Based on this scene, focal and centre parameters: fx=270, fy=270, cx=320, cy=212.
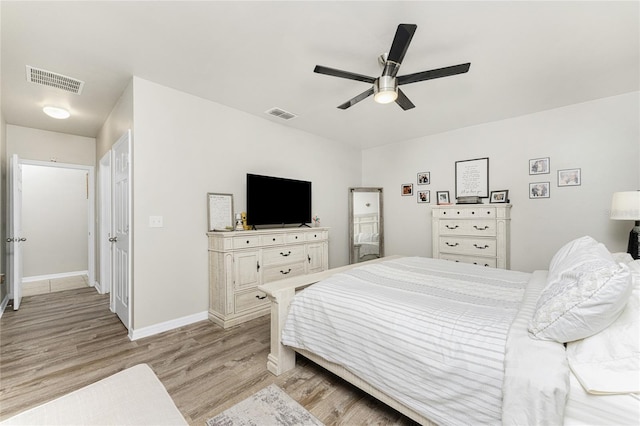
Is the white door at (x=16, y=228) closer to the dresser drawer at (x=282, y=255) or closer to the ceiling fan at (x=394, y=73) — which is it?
the dresser drawer at (x=282, y=255)

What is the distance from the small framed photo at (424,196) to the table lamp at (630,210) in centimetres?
214

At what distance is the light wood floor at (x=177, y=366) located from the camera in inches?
66.5

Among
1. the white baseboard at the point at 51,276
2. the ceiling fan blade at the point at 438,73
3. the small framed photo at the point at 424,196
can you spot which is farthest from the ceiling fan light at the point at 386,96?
the white baseboard at the point at 51,276

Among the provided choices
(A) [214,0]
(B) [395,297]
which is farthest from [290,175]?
(B) [395,297]

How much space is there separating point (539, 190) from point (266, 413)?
4.04 m

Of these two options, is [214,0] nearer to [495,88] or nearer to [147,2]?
[147,2]

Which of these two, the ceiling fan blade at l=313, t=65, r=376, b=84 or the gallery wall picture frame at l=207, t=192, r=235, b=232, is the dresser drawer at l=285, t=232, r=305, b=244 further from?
the ceiling fan blade at l=313, t=65, r=376, b=84

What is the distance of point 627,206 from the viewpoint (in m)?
2.55

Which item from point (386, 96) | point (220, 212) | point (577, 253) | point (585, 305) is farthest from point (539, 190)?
point (220, 212)

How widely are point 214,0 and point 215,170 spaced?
1829 mm

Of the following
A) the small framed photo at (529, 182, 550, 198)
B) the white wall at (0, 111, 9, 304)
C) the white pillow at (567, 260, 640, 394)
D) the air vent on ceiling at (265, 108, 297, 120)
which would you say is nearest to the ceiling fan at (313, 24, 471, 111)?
the air vent on ceiling at (265, 108, 297, 120)

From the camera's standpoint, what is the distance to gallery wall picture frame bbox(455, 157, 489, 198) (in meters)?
3.98

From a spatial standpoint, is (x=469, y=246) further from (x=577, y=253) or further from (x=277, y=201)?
(x=277, y=201)

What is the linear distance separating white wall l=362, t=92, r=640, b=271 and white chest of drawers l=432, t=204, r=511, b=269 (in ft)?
1.15
